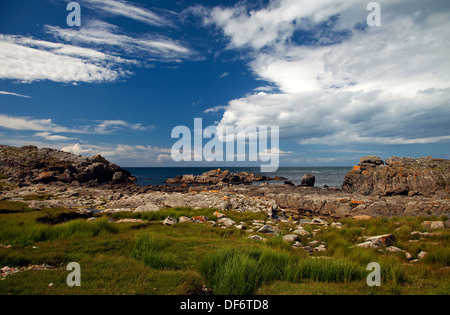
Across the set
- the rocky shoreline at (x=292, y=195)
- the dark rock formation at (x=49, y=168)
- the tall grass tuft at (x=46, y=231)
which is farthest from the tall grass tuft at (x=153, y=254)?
the dark rock formation at (x=49, y=168)

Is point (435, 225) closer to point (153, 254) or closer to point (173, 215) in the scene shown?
point (153, 254)

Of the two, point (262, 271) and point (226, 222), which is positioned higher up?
point (262, 271)

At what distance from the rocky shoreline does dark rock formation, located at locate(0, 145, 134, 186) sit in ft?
0.71

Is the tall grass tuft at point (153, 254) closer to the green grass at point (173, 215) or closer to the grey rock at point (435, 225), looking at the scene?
the green grass at point (173, 215)

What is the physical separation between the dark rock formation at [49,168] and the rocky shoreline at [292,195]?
215 mm

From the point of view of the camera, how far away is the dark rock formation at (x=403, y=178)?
33.2 m

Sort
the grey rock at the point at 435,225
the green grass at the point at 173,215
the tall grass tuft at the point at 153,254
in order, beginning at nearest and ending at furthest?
the tall grass tuft at the point at 153,254
the grey rock at the point at 435,225
the green grass at the point at 173,215

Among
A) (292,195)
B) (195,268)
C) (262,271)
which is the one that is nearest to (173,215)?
(195,268)

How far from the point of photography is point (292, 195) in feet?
114

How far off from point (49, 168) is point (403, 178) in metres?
80.5

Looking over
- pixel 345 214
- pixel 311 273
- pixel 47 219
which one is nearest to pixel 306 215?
pixel 345 214

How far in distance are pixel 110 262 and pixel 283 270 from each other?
245 inches

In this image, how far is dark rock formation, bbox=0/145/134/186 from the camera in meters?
54.2
